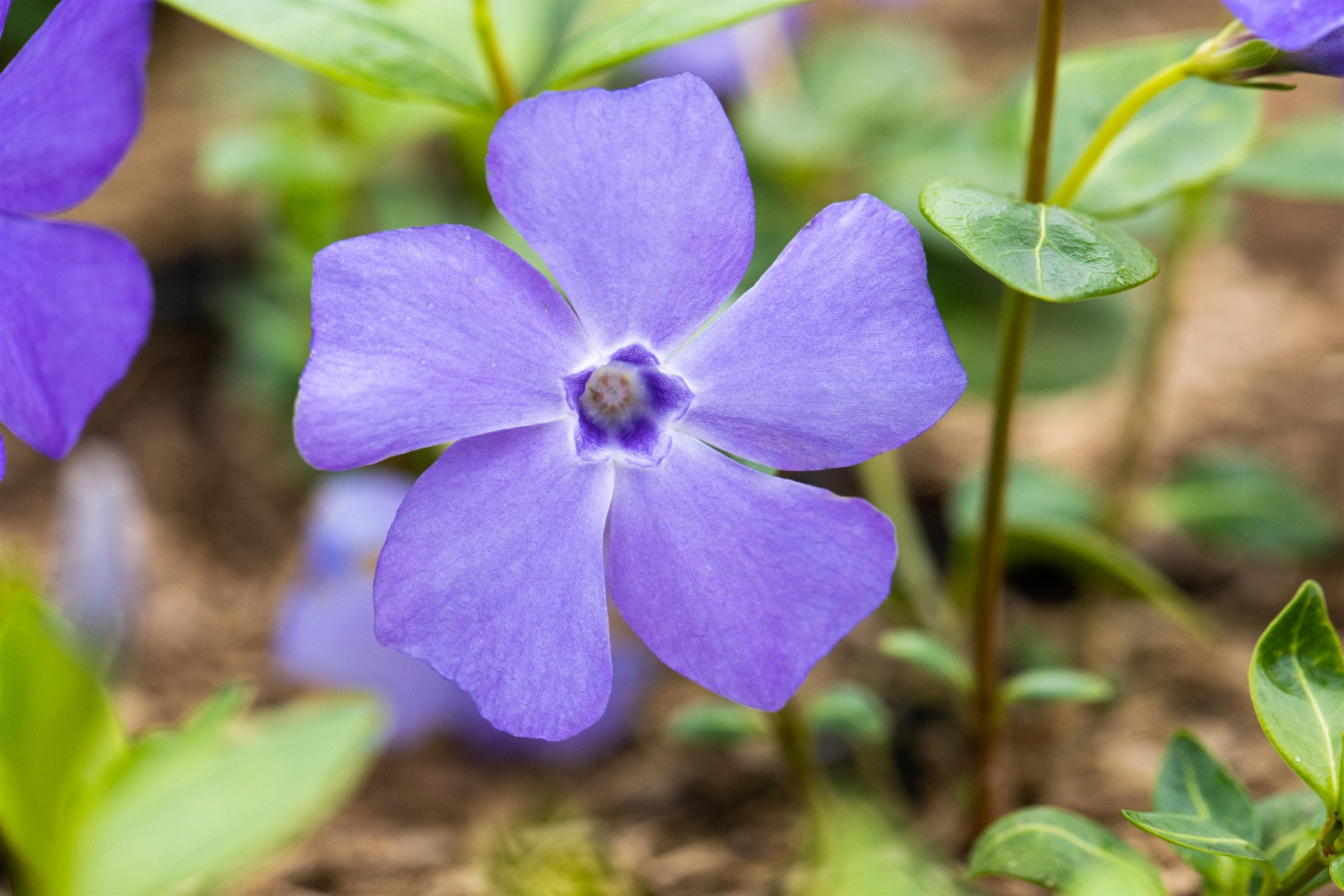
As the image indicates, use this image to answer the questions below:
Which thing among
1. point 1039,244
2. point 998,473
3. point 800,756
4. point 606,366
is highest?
point 1039,244

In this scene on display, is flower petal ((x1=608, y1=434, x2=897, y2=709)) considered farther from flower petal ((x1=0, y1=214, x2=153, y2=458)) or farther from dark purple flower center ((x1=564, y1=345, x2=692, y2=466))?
flower petal ((x1=0, y1=214, x2=153, y2=458))

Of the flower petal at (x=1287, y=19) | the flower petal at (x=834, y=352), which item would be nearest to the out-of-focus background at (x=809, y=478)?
the flower petal at (x=834, y=352)

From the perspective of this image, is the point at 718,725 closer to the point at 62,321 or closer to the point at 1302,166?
the point at 62,321

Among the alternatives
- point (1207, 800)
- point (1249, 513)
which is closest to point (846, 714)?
point (1207, 800)

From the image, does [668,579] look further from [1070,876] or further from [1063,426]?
[1063,426]

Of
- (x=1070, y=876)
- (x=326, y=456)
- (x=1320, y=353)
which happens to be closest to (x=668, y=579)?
(x=326, y=456)

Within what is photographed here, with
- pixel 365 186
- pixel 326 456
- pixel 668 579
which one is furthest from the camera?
pixel 365 186

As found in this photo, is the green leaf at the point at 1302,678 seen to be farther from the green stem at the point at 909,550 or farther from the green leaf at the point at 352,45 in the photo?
the green leaf at the point at 352,45
